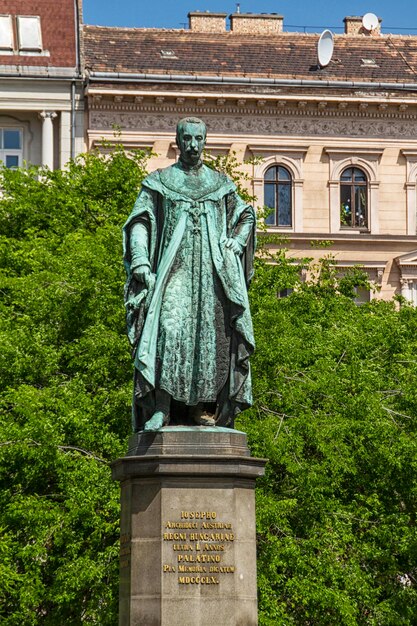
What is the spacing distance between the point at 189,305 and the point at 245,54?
36.1 metres

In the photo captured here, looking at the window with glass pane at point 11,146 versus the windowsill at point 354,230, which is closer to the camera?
the window with glass pane at point 11,146

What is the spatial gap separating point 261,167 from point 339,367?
839 inches

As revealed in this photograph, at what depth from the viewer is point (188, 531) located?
1611cm

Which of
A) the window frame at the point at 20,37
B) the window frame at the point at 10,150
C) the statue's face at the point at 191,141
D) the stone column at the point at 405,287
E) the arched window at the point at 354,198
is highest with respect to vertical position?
the window frame at the point at 20,37

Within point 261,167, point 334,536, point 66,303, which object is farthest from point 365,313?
point 261,167

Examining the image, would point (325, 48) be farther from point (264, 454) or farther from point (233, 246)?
point (233, 246)

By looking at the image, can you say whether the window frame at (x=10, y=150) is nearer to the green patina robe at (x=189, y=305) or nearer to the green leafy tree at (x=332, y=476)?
the green leafy tree at (x=332, y=476)

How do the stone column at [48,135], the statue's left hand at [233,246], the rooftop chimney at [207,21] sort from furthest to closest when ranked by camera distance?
the rooftop chimney at [207,21] → the stone column at [48,135] → the statue's left hand at [233,246]

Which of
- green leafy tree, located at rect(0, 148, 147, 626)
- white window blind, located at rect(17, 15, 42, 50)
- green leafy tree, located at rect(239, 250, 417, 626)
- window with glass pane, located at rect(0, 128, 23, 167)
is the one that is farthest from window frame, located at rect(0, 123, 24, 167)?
green leafy tree, located at rect(239, 250, 417, 626)

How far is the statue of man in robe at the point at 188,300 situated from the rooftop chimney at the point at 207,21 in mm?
38893

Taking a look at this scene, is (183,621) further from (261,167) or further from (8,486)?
(261,167)

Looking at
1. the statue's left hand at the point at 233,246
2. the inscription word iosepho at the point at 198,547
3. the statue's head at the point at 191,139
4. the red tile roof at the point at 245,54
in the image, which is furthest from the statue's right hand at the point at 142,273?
the red tile roof at the point at 245,54

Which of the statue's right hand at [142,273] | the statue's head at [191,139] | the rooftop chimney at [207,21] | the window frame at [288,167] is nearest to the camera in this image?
the statue's right hand at [142,273]

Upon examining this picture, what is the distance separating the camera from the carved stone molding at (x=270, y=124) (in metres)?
49.1
